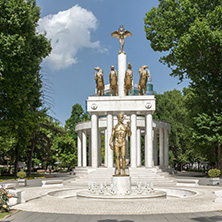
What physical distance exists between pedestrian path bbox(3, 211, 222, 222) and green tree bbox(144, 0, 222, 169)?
69.5 feet

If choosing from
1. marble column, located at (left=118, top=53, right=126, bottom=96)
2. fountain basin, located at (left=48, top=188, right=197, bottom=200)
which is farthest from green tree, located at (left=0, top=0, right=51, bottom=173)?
fountain basin, located at (left=48, top=188, right=197, bottom=200)

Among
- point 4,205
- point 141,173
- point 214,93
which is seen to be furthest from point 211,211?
point 214,93

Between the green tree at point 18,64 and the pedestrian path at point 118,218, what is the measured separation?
18.0 meters

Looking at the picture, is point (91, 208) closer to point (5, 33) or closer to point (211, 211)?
point (211, 211)

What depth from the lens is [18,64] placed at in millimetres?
29000

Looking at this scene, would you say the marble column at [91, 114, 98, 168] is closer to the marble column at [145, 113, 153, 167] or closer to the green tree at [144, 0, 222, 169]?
the marble column at [145, 113, 153, 167]

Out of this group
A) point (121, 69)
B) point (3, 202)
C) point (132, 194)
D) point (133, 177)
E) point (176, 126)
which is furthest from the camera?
point (176, 126)

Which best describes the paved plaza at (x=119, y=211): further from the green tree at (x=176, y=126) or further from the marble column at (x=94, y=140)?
the green tree at (x=176, y=126)

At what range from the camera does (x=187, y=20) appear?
114ft

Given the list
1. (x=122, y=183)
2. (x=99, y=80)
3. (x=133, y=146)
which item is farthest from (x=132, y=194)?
(x=99, y=80)

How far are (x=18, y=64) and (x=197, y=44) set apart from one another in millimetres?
18168

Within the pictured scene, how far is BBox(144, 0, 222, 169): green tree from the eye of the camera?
31734mm

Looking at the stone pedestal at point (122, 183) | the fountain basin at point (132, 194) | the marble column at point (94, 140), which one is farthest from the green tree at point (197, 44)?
the stone pedestal at point (122, 183)

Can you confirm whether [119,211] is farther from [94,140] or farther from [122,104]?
[122,104]
